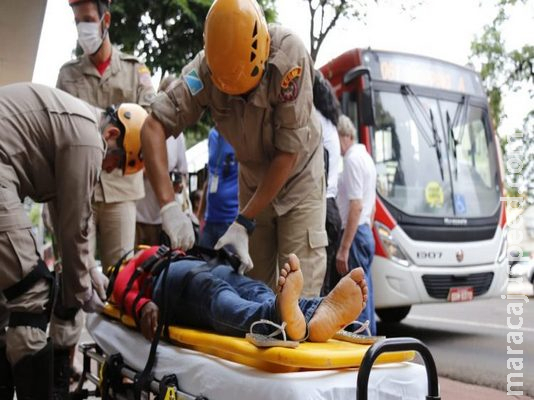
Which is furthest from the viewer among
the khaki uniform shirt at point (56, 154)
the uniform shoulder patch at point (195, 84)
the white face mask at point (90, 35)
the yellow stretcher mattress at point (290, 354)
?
the white face mask at point (90, 35)

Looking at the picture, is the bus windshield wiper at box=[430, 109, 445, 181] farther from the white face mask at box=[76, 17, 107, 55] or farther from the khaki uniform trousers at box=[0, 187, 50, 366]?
the khaki uniform trousers at box=[0, 187, 50, 366]

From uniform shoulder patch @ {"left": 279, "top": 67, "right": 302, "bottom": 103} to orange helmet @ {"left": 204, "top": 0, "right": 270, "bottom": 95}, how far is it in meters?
0.13

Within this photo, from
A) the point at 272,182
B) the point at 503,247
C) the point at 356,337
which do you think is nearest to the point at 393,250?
the point at 503,247

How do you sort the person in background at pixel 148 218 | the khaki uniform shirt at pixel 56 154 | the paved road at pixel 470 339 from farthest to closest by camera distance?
the person in background at pixel 148 218 < the paved road at pixel 470 339 < the khaki uniform shirt at pixel 56 154

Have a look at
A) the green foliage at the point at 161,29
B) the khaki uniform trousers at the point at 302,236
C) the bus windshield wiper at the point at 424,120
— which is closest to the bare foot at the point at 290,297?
the khaki uniform trousers at the point at 302,236

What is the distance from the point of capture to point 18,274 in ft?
8.45

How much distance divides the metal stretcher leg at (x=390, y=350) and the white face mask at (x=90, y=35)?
3.04 m

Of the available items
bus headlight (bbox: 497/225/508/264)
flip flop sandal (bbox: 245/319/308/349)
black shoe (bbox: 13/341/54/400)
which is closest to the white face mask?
black shoe (bbox: 13/341/54/400)

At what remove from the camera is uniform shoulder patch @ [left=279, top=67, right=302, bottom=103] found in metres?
2.98

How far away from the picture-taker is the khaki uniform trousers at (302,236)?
10.7 feet

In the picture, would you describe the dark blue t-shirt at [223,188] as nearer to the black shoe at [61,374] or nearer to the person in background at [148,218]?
the person in background at [148,218]

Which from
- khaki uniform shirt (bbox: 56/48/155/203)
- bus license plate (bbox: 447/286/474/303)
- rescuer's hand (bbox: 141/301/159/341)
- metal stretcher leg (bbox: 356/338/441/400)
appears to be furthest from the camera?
bus license plate (bbox: 447/286/474/303)

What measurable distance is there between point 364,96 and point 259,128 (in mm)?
3479

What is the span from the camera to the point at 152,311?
2832mm
